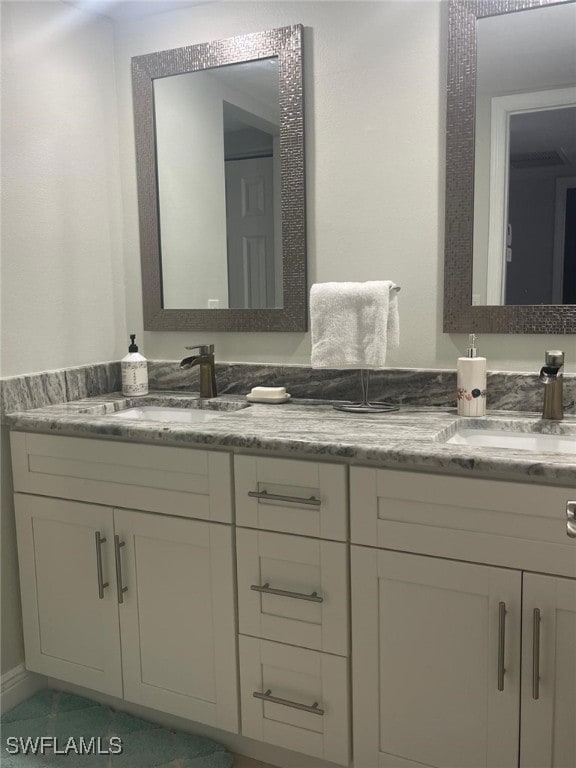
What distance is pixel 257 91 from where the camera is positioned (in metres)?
1.95

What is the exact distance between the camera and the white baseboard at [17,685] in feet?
6.12

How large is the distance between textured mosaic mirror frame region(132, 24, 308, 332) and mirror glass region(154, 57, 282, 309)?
0.07ft

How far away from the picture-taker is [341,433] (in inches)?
58.8

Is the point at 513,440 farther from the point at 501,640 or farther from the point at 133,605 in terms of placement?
the point at 133,605

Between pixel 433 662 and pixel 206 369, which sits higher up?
pixel 206 369

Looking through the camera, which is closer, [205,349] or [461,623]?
[461,623]

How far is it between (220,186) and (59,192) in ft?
1.58

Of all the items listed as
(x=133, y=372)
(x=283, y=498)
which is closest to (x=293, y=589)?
(x=283, y=498)

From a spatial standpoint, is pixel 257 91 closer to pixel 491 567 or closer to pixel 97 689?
pixel 491 567

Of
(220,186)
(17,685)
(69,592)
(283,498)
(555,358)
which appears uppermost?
(220,186)

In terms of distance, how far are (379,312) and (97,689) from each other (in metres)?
1.26

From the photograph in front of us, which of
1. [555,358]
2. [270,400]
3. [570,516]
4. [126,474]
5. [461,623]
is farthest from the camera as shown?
[270,400]

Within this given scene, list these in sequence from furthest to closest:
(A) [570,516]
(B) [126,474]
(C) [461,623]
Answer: (B) [126,474], (C) [461,623], (A) [570,516]

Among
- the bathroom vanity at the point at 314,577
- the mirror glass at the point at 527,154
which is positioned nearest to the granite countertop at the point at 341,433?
the bathroom vanity at the point at 314,577
